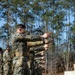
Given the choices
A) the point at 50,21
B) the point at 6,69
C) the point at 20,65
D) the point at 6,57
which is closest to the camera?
the point at 20,65

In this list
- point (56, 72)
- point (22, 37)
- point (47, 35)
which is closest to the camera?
point (47, 35)

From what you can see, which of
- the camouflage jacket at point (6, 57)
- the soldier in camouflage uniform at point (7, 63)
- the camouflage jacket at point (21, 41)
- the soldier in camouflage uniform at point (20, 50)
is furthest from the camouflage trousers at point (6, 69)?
the camouflage jacket at point (21, 41)

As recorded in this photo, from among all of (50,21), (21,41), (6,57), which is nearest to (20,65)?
(21,41)

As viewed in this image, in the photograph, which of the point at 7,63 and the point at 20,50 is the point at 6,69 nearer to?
the point at 7,63

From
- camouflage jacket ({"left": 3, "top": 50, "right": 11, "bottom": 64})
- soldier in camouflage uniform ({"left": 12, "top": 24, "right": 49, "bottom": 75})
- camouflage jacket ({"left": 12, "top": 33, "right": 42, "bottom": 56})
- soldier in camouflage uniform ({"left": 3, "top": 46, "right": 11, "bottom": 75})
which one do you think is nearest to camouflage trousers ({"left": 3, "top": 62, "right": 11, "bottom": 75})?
soldier in camouflage uniform ({"left": 3, "top": 46, "right": 11, "bottom": 75})

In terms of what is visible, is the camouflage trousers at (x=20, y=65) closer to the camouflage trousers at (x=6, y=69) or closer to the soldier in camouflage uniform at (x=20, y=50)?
the soldier in camouflage uniform at (x=20, y=50)

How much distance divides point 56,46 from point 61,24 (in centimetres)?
235

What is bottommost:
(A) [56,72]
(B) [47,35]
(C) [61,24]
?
(A) [56,72]

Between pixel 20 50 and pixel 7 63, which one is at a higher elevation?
pixel 20 50

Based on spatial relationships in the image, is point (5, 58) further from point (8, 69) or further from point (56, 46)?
point (56, 46)

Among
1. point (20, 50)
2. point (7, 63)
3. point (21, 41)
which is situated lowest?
point (7, 63)

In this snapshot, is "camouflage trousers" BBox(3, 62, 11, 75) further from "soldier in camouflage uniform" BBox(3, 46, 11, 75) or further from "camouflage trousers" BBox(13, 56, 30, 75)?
"camouflage trousers" BBox(13, 56, 30, 75)

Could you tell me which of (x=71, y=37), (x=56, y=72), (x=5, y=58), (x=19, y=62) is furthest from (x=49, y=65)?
(x=19, y=62)

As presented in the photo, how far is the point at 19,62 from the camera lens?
7.79 m
